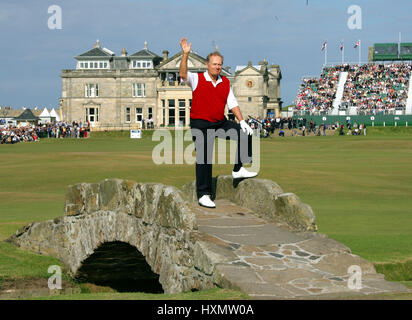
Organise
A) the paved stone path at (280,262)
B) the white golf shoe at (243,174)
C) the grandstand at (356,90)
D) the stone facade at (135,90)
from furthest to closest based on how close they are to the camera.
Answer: the stone facade at (135,90), the grandstand at (356,90), the white golf shoe at (243,174), the paved stone path at (280,262)

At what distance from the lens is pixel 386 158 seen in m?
41.2

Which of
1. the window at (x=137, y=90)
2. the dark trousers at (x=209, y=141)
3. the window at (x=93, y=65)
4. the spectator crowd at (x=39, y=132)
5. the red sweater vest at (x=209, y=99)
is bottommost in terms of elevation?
the spectator crowd at (x=39, y=132)

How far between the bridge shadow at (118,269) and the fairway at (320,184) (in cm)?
318

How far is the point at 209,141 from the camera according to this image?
1135 centimetres

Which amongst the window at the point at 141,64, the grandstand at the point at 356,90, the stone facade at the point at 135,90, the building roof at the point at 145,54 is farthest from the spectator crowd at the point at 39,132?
the grandstand at the point at 356,90

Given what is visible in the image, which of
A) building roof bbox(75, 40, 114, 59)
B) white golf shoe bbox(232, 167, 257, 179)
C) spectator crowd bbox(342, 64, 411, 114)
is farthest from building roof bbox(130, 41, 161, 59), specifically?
white golf shoe bbox(232, 167, 257, 179)

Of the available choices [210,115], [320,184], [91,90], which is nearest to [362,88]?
[91,90]

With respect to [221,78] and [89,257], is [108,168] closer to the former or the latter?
[89,257]

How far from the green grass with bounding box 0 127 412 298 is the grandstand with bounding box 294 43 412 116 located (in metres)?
40.8

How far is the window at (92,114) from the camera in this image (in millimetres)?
101250

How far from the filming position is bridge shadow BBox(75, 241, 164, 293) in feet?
50.1

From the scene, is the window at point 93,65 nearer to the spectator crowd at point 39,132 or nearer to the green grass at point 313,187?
the spectator crowd at point 39,132

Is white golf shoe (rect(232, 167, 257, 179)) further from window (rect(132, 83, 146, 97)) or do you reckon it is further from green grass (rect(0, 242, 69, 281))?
window (rect(132, 83, 146, 97))
